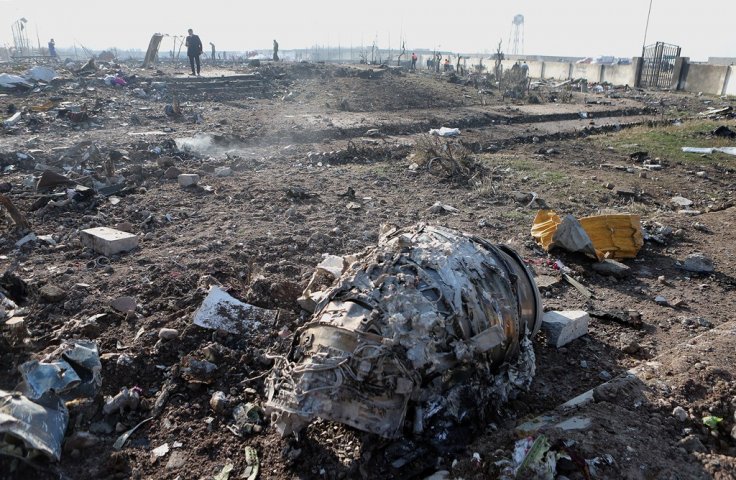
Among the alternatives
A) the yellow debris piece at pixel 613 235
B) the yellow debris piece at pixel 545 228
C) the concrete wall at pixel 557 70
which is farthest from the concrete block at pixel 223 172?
the concrete wall at pixel 557 70

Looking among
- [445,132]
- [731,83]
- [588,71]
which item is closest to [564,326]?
[445,132]

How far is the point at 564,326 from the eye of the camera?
3.71m

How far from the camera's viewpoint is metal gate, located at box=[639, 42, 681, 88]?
2409cm

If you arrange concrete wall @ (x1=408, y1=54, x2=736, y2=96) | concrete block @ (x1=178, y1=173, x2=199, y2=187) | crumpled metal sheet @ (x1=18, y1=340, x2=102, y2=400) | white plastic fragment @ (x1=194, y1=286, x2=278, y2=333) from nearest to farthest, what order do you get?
crumpled metal sheet @ (x1=18, y1=340, x2=102, y2=400) < white plastic fragment @ (x1=194, y1=286, x2=278, y2=333) < concrete block @ (x1=178, y1=173, x2=199, y2=187) < concrete wall @ (x1=408, y1=54, x2=736, y2=96)

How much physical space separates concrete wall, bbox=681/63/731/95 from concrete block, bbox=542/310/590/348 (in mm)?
23812

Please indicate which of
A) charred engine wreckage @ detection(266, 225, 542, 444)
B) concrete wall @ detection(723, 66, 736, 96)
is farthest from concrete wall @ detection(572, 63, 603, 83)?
charred engine wreckage @ detection(266, 225, 542, 444)

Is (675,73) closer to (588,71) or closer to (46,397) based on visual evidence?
(588,71)

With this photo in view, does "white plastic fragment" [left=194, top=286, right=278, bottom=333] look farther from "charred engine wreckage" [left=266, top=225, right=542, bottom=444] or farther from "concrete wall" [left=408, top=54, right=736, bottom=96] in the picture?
"concrete wall" [left=408, top=54, right=736, bottom=96]

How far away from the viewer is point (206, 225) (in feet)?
19.4

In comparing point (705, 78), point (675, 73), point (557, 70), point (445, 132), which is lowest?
point (445, 132)

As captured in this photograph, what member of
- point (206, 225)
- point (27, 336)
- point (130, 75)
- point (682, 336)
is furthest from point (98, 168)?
point (130, 75)

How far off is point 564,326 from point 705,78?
25040 mm

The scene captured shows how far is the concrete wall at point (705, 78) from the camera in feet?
71.4

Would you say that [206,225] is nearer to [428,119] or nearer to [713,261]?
[713,261]
